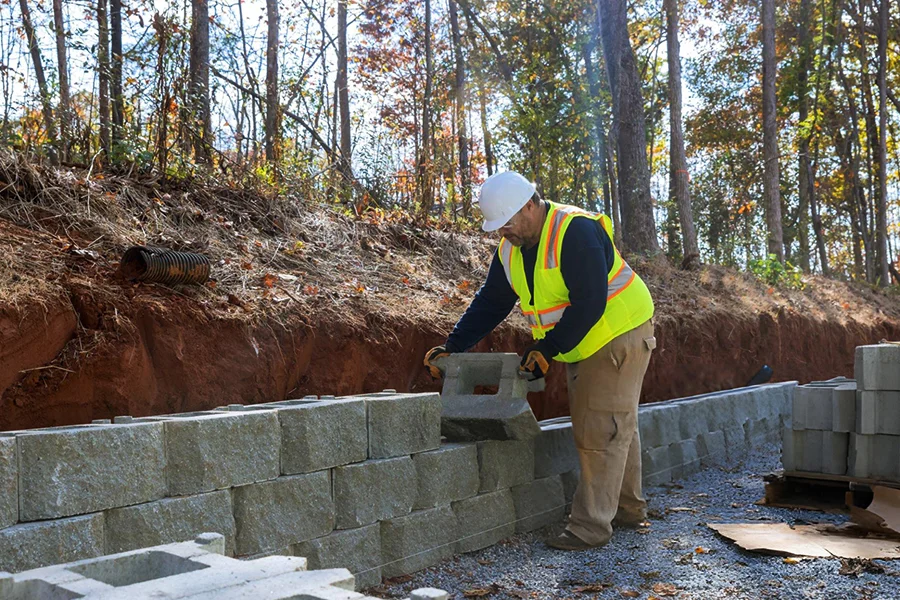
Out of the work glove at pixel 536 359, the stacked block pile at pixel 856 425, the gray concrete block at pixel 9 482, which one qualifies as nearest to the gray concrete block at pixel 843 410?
the stacked block pile at pixel 856 425

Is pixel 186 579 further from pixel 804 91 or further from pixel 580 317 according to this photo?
pixel 804 91

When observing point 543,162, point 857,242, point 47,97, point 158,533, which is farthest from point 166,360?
point 857,242

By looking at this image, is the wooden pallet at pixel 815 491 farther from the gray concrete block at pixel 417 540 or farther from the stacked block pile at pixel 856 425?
the gray concrete block at pixel 417 540

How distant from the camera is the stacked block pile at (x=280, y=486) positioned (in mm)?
3215

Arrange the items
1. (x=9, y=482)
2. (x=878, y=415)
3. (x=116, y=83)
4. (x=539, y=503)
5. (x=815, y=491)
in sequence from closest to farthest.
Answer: (x=9, y=482) → (x=539, y=503) → (x=878, y=415) → (x=815, y=491) → (x=116, y=83)

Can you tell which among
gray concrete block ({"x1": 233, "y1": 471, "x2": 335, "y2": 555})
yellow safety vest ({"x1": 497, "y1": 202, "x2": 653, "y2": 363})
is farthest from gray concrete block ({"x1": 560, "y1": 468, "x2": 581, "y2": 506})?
gray concrete block ({"x1": 233, "y1": 471, "x2": 335, "y2": 555})

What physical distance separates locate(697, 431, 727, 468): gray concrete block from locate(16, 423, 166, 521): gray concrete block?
6360mm

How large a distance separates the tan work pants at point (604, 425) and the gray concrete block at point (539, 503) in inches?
17.4

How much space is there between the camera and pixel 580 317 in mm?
5066

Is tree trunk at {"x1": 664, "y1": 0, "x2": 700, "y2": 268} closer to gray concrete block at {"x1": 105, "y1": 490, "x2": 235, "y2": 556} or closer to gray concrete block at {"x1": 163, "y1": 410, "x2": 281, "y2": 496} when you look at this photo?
gray concrete block at {"x1": 163, "y1": 410, "x2": 281, "y2": 496}

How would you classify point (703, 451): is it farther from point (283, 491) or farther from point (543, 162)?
point (543, 162)

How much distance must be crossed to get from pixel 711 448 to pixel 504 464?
3.94 metres

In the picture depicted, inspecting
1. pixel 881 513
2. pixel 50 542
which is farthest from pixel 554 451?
pixel 50 542

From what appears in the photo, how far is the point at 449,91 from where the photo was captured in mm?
19297
